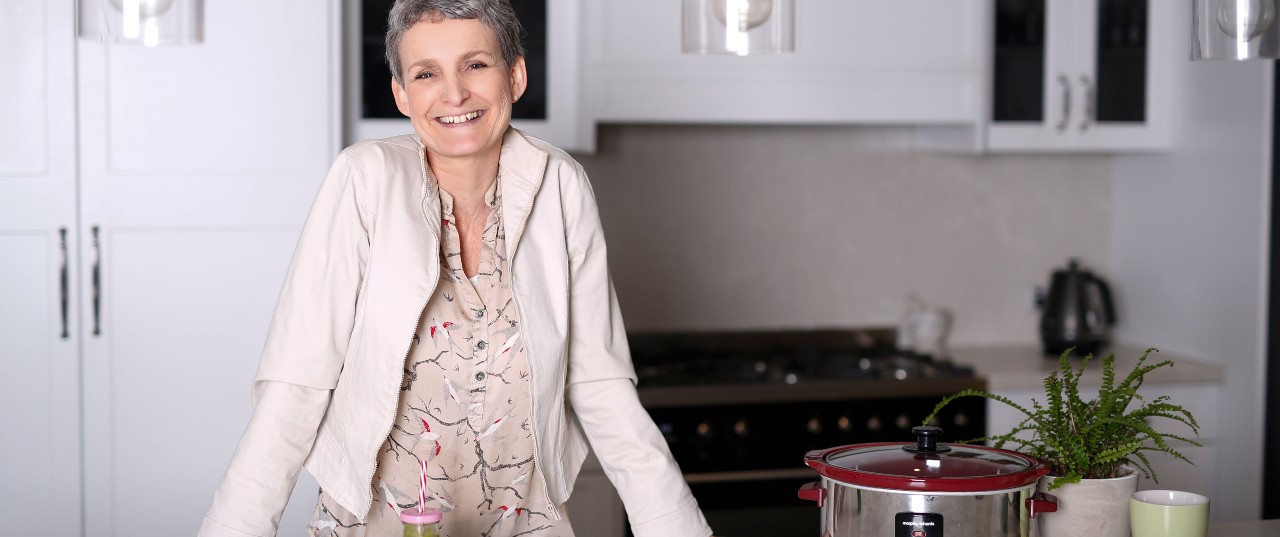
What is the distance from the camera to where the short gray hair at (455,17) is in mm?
1479

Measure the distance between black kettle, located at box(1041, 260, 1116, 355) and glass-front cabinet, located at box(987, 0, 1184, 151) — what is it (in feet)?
1.37

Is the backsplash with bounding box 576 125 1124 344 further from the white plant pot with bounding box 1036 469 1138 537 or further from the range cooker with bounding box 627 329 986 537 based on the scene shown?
the white plant pot with bounding box 1036 469 1138 537

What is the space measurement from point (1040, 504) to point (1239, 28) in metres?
0.61

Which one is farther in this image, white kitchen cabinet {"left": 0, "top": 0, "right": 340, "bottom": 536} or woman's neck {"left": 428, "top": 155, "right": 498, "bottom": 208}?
white kitchen cabinet {"left": 0, "top": 0, "right": 340, "bottom": 536}

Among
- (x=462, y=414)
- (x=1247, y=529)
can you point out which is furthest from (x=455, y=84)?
(x=1247, y=529)

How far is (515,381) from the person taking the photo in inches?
61.7

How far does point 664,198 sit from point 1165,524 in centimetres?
216

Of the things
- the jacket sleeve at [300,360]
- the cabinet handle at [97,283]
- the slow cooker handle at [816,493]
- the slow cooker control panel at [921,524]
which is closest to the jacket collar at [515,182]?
the jacket sleeve at [300,360]

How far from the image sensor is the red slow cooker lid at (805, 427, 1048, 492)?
1.37m

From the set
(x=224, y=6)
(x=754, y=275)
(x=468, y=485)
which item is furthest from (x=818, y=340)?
(x=468, y=485)

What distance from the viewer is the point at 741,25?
1.40m

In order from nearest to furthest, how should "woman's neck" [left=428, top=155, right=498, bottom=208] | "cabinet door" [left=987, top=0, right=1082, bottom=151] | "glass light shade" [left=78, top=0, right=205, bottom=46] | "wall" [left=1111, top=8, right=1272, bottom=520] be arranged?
"glass light shade" [left=78, top=0, right=205, bottom=46] → "woman's neck" [left=428, top=155, right=498, bottom=208] → "wall" [left=1111, top=8, right=1272, bottom=520] → "cabinet door" [left=987, top=0, right=1082, bottom=151]

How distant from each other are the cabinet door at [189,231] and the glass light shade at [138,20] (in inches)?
52.8

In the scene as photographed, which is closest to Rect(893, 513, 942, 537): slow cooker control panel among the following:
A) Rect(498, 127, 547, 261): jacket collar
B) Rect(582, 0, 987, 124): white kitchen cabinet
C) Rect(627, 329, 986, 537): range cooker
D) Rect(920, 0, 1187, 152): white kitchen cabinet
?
Rect(498, 127, 547, 261): jacket collar
